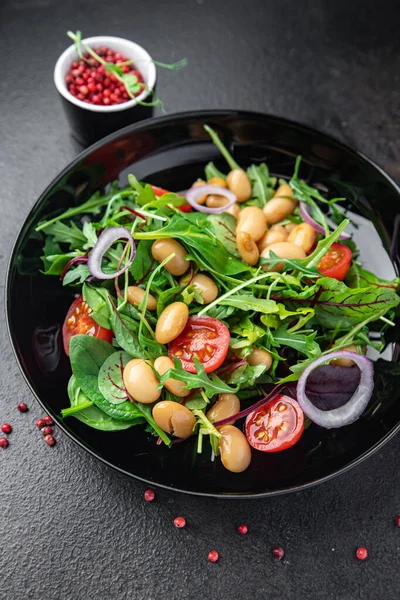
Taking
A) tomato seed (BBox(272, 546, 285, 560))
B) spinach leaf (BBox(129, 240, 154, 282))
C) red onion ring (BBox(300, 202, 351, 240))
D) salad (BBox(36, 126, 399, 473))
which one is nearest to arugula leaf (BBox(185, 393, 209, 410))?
salad (BBox(36, 126, 399, 473))

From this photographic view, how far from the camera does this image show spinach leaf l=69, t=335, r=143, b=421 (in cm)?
140

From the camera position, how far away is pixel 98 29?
2152 mm

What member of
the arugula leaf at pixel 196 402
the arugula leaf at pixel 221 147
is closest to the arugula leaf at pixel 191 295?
the arugula leaf at pixel 196 402

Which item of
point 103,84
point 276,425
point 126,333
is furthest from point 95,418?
point 103,84

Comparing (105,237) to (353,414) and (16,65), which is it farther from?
(16,65)

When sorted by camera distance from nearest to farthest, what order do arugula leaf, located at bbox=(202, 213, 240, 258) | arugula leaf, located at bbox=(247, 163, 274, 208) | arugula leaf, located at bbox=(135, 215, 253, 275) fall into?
arugula leaf, located at bbox=(135, 215, 253, 275)
arugula leaf, located at bbox=(202, 213, 240, 258)
arugula leaf, located at bbox=(247, 163, 274, 208)

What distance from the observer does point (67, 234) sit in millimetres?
1588

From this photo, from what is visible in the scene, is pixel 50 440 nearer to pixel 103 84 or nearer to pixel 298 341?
pixel 298 341

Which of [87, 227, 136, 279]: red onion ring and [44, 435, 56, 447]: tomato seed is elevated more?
[87, 227, 136, 279]: red onion ring

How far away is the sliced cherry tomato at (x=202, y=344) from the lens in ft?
4.56

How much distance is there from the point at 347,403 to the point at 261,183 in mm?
633

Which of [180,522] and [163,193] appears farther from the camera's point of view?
[163,193]

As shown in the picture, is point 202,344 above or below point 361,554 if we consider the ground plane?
above

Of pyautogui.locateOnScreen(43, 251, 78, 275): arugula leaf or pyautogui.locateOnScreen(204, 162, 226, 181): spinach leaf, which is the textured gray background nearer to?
pyautogui.locateOnScreen(43, 251, 78, 275): arugula leaf
